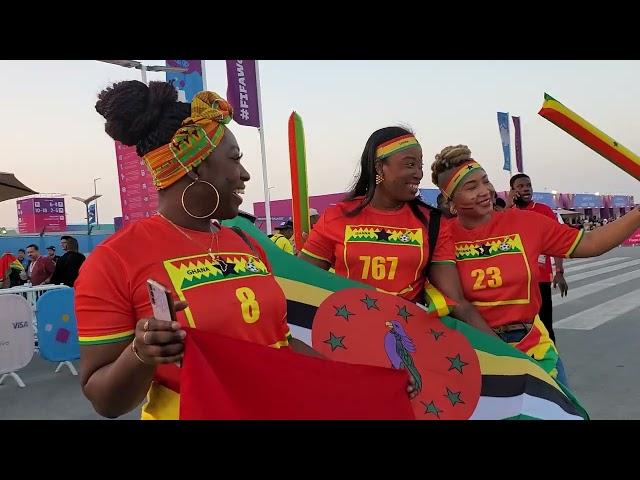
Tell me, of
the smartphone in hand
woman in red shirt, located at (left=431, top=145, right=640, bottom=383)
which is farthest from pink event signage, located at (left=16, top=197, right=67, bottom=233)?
the smartphone in hand

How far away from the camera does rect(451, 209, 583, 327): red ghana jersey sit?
274 centimetres

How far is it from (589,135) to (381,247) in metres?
1.02

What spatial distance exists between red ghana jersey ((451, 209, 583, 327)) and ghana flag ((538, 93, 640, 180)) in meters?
0.52

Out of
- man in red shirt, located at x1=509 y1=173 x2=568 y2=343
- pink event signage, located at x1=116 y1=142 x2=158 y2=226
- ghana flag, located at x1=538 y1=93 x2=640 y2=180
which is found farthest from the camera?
pink event signage, located at x1=116 y1=142 x2=158 y2=226

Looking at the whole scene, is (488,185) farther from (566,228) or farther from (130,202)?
(130,202)

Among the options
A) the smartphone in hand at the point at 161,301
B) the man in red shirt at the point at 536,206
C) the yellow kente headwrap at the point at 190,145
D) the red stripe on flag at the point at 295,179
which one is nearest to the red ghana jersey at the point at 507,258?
the red stripe on flag at the point at 295,179

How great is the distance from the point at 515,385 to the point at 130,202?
28.2 ft

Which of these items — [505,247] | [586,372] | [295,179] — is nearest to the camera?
[505,247]

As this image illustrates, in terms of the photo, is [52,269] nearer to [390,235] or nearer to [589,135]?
[390,235]

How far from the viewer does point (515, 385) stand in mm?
2502

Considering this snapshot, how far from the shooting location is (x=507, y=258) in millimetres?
2787

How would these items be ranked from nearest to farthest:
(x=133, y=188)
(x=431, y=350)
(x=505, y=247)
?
(x=431, y=350)
(x=505, y=247)
(x=133, y=188)

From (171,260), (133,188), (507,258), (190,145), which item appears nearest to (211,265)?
(171,260)

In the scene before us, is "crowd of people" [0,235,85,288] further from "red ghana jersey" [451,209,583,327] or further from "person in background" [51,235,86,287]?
Result: "red ghana jersey" [451,209,583,327]
